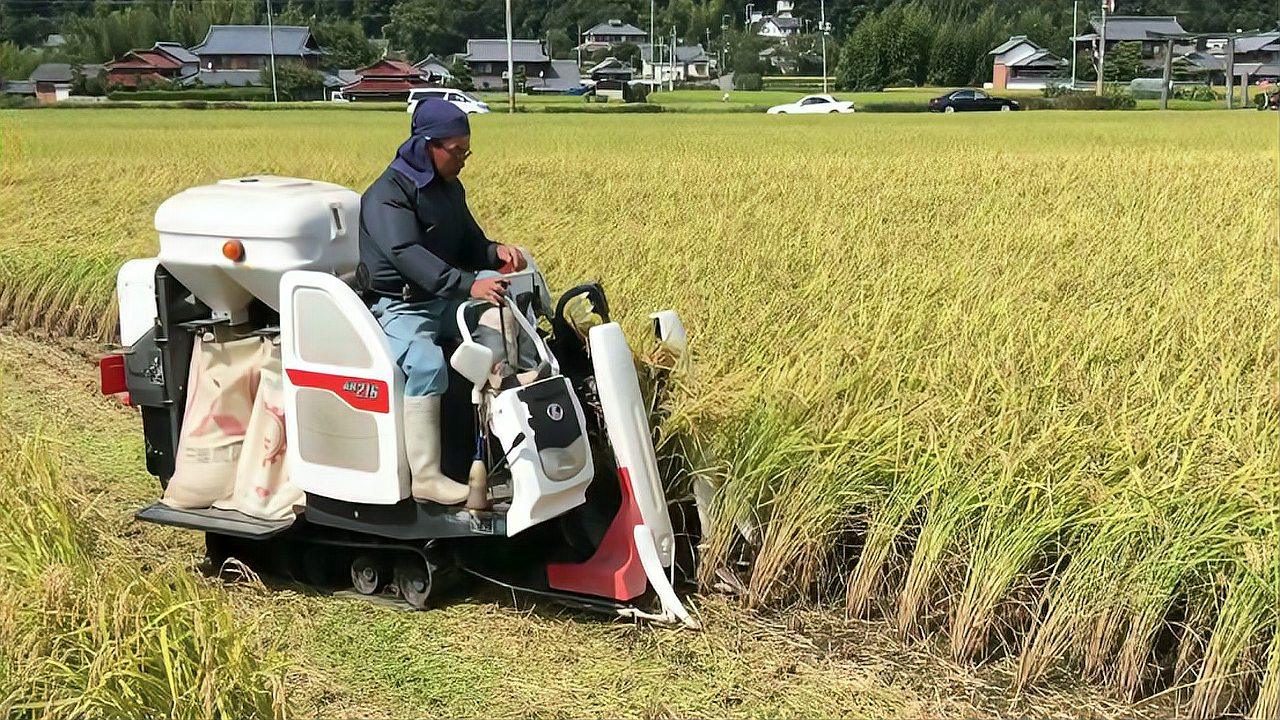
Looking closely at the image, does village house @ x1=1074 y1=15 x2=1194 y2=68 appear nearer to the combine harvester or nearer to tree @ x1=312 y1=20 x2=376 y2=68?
tree @ x1=312 y1=20 x2=376 y2=68

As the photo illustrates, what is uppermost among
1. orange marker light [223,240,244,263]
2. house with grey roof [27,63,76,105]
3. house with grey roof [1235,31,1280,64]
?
house with grey roof [1235,31,1280,64]

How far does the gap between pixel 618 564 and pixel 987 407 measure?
1365 millimetres

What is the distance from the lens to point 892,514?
375 centimetres

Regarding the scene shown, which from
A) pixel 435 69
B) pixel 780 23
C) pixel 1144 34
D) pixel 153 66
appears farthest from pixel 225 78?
pixel 780 23

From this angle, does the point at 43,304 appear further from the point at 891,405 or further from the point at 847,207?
the point at 891,405

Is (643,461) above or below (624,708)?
above

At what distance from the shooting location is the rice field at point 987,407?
10.8 ft

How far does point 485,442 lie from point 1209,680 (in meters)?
2.15

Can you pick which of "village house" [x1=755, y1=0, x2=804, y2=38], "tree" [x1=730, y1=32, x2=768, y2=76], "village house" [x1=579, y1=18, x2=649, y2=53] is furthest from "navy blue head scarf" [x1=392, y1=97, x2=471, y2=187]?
"village house" [x1=579, y1=18, x2=649, y2=53]

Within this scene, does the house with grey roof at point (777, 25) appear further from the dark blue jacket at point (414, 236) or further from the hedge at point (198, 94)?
the dark blue jacket at point (414, 236)

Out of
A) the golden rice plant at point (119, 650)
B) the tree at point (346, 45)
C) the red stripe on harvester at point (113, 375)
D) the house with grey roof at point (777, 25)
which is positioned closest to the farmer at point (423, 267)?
the golden rice plant at point (119, 650)

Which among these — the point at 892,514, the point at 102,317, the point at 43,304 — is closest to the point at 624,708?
the point at 892,514

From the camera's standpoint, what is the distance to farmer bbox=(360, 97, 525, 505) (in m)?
3.76

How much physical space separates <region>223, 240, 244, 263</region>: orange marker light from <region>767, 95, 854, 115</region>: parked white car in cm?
3536
